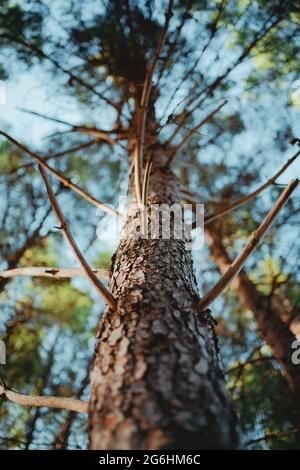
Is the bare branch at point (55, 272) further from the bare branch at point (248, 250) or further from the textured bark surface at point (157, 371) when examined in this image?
the bare branch at point (248, 250)

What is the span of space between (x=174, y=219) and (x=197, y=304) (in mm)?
884

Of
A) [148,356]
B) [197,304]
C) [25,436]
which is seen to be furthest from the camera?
[25,436]

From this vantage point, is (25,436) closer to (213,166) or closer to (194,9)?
(213,166)

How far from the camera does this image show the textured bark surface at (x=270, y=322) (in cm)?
334

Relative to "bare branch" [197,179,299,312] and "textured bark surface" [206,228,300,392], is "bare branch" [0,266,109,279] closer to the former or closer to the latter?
"bare branch" [197,179,299,312]

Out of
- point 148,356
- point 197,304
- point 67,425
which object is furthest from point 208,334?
point 67,425

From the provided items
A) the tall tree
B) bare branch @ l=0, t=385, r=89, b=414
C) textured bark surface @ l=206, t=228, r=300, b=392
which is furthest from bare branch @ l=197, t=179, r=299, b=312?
textured bark surface @ l=206, t=228, r=300, b=392

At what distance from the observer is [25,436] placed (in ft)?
12.2

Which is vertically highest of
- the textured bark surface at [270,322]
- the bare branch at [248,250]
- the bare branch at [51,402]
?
the textured bark surface at [270,322]

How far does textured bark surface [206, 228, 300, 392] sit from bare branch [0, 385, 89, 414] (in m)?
2.77

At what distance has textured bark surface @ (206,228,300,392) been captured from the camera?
3.34 metres

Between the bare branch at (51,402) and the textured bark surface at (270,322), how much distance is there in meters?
2.77

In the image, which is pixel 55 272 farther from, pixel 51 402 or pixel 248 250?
pixel 248 250

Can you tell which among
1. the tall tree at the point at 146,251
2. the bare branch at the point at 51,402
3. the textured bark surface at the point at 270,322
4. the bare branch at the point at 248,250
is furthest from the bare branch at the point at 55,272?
the textured bark surface at the point at 270,322
